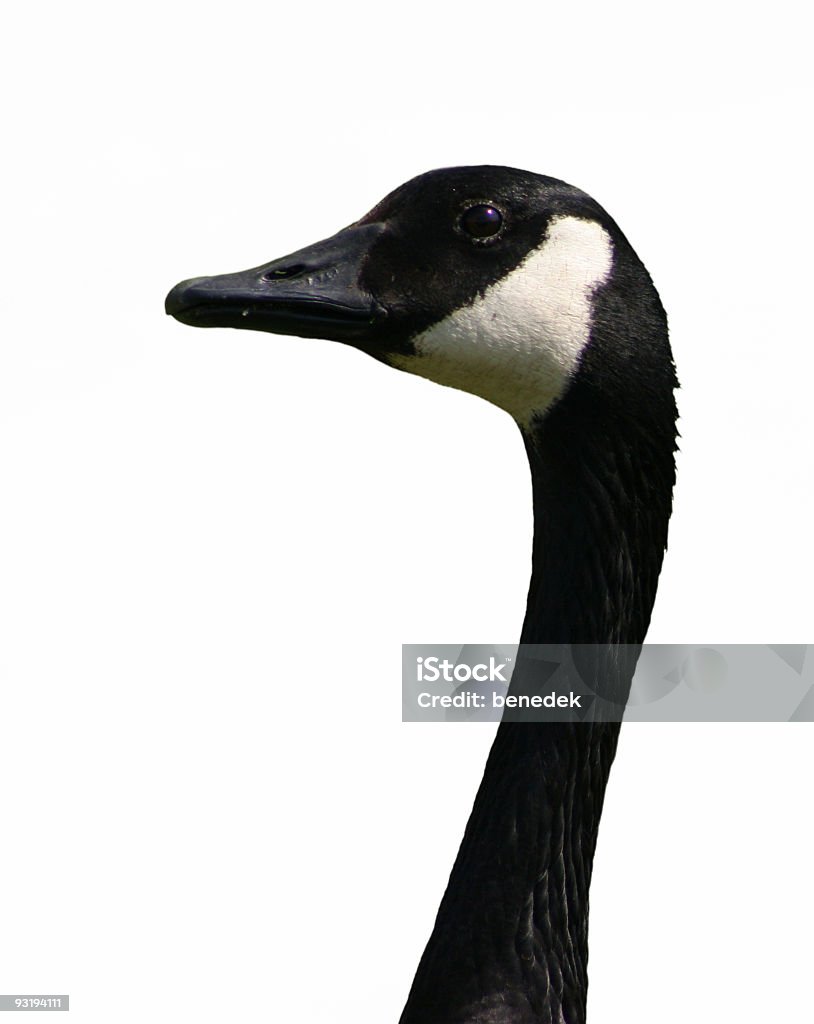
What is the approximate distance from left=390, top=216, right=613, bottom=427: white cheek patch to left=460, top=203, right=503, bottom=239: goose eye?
107 mm

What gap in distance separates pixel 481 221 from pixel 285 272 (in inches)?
18.9

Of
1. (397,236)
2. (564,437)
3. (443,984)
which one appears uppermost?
(397,236)

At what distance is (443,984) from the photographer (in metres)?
3.48

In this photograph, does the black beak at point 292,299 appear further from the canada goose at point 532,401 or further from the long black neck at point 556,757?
the long black neck at point 556,757

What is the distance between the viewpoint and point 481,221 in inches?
135

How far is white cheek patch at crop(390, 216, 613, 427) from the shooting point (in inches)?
133

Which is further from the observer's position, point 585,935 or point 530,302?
point 585,935

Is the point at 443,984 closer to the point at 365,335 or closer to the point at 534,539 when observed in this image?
the point at 534,539

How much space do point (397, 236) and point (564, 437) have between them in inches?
24.7

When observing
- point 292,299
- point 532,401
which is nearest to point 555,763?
point 532,401

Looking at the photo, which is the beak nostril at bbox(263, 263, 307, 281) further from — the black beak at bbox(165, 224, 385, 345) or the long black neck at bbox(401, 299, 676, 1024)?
the long black neck at bbox(401, 299, 676, 1024)

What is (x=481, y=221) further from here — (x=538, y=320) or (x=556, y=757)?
(x=556, y=757)

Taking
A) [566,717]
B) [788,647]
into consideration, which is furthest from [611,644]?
[788,647]

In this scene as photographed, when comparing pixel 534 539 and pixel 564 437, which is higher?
pixel 564 437
